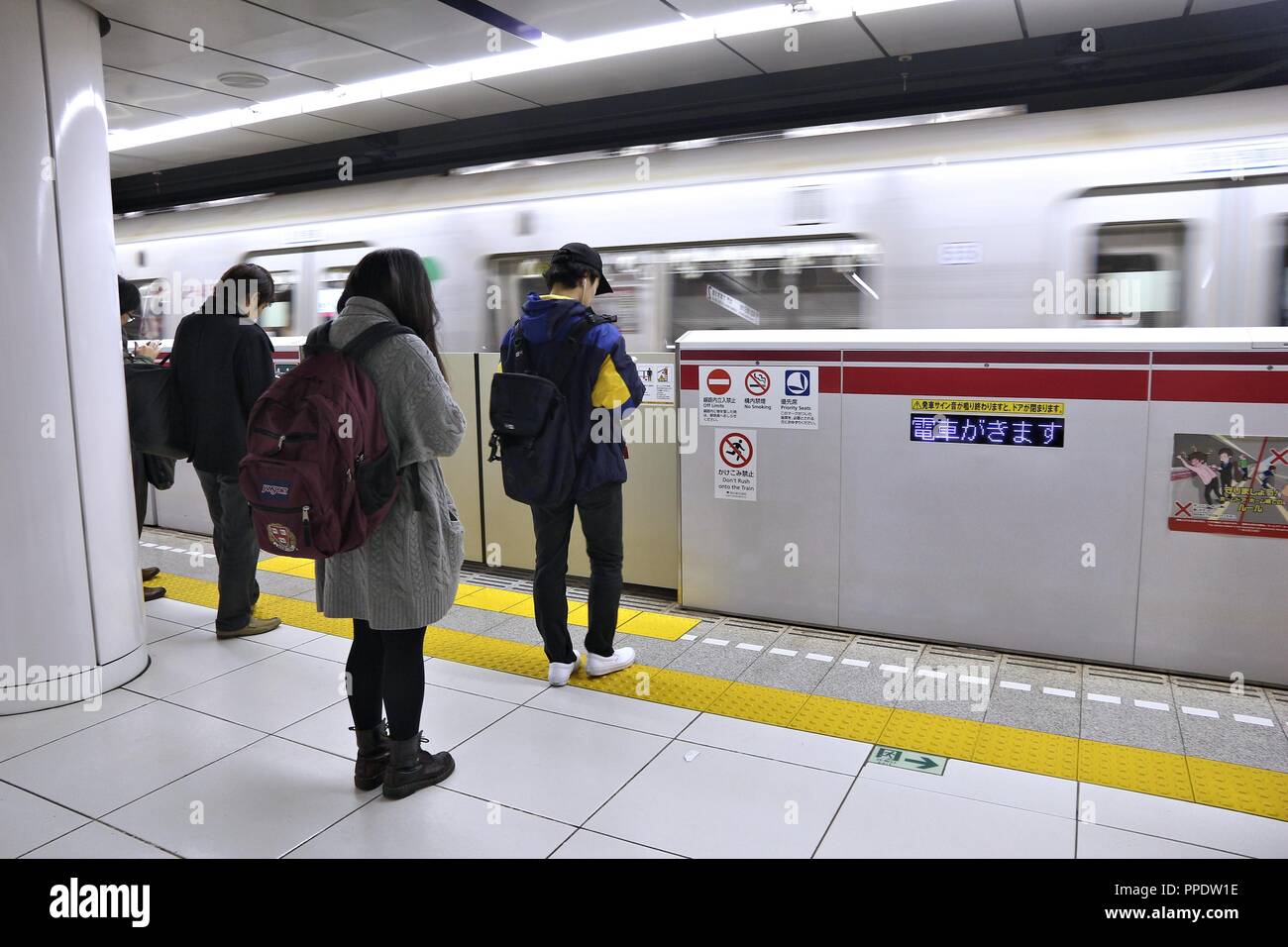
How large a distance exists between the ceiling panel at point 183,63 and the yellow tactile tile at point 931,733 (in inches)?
171

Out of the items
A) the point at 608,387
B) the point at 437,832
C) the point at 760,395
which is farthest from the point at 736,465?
the point at 437,832

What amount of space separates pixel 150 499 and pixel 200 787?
4.51m

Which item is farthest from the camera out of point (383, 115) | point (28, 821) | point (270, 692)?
point (383, 115)

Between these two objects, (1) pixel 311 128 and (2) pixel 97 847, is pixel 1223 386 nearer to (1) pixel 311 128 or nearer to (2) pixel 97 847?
(2) pixel 97 847

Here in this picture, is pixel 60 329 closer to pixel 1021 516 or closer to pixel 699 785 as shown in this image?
pixel 699 785

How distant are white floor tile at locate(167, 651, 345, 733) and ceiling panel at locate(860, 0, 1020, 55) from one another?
3668 mm

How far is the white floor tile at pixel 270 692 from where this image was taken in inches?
129

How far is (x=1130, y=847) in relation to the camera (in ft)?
7.73

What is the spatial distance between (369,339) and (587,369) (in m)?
1.02

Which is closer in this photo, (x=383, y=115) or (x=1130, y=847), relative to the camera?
(x=1130, y=847)

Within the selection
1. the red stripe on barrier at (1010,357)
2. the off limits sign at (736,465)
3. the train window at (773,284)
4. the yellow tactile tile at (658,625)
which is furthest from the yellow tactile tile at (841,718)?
the train window at (773,284)

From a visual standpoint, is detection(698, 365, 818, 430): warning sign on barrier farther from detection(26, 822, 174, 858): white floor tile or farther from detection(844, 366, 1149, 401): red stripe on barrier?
detection(26, 822, 174, 858): white floor tile

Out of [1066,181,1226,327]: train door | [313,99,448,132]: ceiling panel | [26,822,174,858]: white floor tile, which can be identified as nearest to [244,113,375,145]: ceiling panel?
[313,99,448,132]: ceiling panel

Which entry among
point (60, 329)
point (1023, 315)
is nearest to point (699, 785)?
point (1023, 315)
